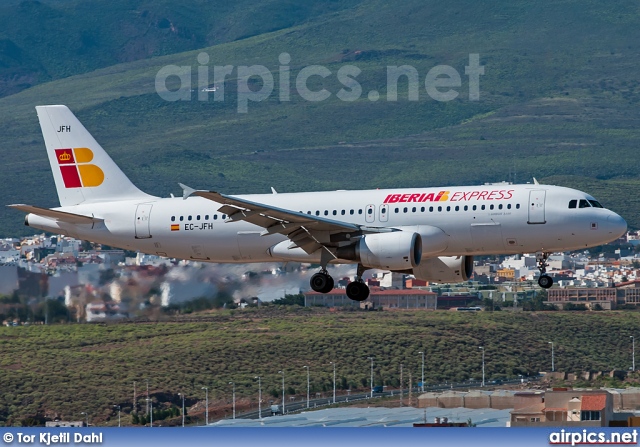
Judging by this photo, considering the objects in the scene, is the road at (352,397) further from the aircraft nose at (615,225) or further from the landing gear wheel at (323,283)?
the aircraft nose at (615,225)

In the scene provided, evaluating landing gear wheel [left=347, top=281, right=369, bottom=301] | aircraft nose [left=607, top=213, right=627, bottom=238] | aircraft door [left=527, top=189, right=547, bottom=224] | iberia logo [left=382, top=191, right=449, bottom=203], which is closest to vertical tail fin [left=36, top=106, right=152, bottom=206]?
landing gear wheel [left=347, top=281, right=369, bottom=301]

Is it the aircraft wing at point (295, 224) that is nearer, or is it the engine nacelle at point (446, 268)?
the aircraft wing at point (295, 224)

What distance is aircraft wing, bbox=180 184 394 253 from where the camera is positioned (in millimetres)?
53812

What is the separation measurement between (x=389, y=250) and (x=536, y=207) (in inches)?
222

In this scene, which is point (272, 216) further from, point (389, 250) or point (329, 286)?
point (389, 250)

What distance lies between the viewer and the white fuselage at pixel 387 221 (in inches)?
2127

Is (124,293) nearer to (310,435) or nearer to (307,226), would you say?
(307,226)

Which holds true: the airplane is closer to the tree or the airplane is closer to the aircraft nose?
the aircraft nose

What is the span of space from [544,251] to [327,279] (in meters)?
8.31

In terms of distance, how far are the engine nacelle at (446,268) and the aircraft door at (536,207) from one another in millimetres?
5200

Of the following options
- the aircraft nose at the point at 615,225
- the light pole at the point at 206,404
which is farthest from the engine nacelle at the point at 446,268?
the light pole at the point at 206,404

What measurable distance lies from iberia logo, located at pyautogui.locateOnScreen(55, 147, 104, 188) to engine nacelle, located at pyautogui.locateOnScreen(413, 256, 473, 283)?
46.1 feet

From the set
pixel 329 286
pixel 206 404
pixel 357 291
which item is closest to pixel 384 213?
pixel 357 291

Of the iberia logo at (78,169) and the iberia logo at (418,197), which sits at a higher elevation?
the iberia logo at (78,169)
